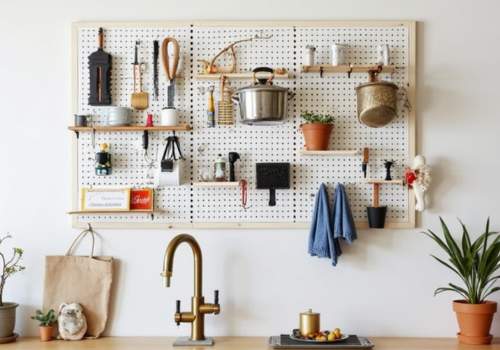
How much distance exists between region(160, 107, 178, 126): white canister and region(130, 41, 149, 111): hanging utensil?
11 centimetres

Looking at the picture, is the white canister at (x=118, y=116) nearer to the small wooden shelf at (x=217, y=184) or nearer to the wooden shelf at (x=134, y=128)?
the wooden shelf at (x=134, y=128)

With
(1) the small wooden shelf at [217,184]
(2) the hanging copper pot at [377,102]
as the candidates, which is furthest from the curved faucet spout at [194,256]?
(2) the hanging copper pot at [377,102]

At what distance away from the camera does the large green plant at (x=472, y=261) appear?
238 centimetres

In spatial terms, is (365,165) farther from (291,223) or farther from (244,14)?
(244,14)

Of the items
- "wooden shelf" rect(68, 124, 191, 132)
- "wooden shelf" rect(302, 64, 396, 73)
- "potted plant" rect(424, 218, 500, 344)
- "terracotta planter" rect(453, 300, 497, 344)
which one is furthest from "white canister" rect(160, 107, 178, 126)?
"terracotta planter" rect(453, 300, 497, 344)

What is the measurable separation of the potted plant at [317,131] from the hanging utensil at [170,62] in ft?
1.94

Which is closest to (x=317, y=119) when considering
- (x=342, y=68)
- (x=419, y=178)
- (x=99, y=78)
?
(x=342, y=68)

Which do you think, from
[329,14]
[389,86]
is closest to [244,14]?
[329,14]

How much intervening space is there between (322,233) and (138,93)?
1002mm

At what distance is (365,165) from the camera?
255cm

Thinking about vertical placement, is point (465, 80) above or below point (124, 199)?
above

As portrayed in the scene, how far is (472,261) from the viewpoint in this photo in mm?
2375

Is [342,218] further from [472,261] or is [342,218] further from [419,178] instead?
[472,261]

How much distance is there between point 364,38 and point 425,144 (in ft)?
1.76
